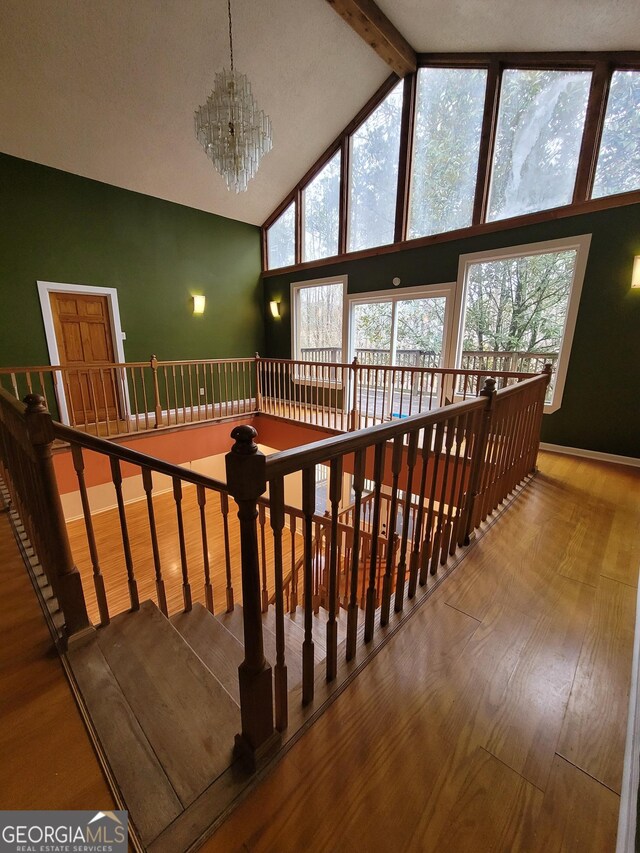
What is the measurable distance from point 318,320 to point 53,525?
5.45 meters

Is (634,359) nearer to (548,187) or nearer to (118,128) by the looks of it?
(548,187)

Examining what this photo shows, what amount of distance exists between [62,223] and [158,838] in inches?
236

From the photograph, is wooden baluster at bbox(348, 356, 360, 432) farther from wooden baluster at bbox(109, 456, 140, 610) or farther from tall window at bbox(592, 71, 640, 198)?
wooden baluster at bbox(109, 456, 140, 610)

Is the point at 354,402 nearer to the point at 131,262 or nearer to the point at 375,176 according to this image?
the point at 375,176

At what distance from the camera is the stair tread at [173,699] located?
99cm

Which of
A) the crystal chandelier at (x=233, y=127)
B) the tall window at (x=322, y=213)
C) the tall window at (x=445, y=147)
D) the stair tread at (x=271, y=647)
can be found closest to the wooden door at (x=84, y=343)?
the crystal chandelier at (x=233, y=127)

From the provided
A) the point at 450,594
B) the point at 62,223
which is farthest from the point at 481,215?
the point at 62,223

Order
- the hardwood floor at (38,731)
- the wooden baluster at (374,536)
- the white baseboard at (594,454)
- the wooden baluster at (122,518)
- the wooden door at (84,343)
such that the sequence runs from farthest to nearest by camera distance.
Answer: the wooden door at (84,343)
the white baseboard at (594,454)
the wooden baluster at (122,518)
the wooden baluster at (374,536)
the hardwood floor at (38,731)

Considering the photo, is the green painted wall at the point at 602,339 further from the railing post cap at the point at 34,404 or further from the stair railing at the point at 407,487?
the railing post cap at the point at 34,404

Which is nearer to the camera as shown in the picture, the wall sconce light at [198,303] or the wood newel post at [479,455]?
the wood newel post at [479,455]

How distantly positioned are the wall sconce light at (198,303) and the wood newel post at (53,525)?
16.4ft

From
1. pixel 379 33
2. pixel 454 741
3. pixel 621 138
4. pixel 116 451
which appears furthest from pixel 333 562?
pixel 379 33

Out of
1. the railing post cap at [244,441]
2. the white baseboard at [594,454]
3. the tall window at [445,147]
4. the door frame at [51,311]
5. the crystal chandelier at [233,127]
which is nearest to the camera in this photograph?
the railing post cap at [244,441]

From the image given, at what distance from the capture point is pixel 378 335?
211 inches
